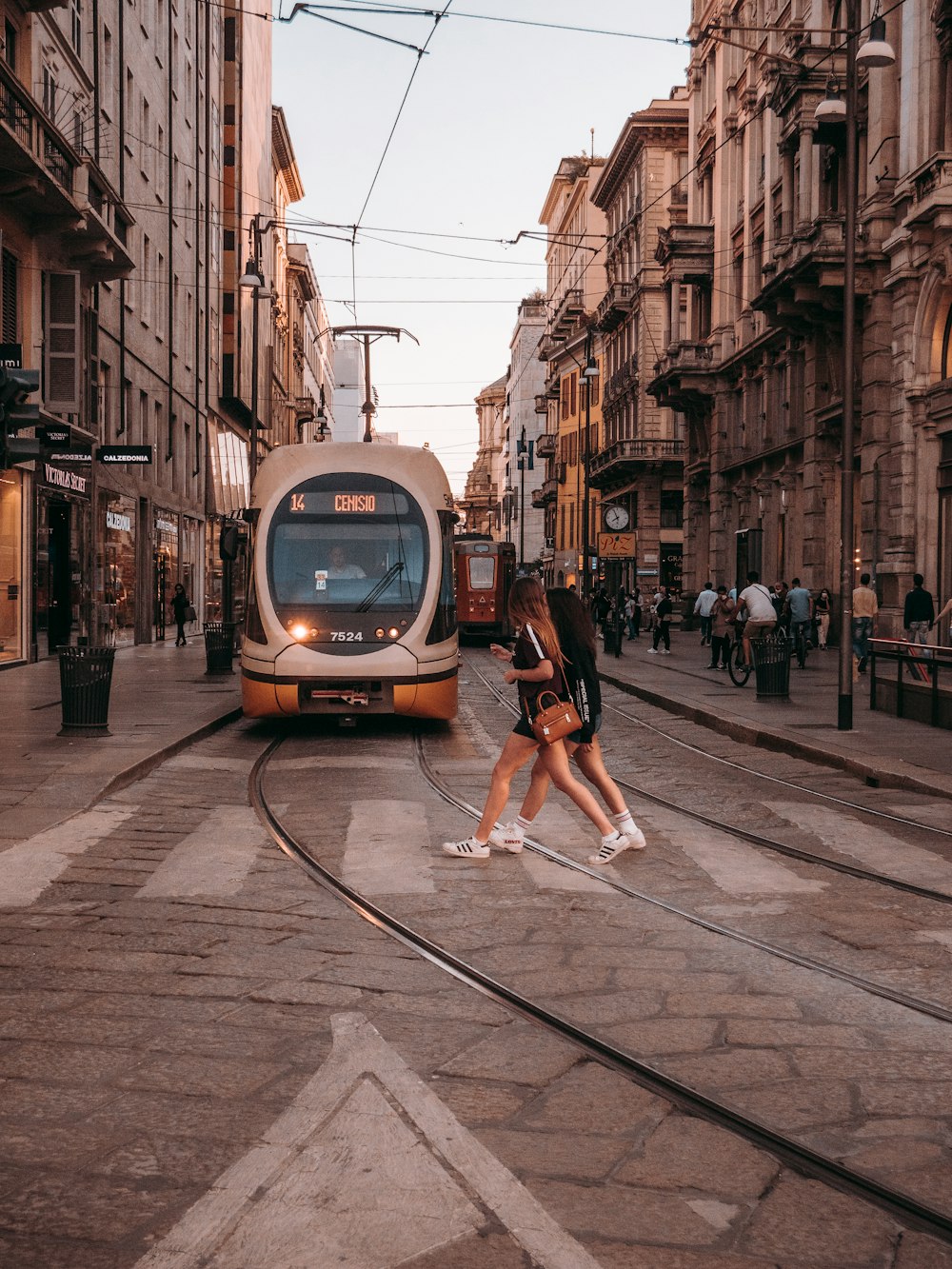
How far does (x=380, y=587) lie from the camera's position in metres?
15.0

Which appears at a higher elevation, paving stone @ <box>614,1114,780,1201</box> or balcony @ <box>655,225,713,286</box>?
balcony @ <box>655,225,713,286</box>

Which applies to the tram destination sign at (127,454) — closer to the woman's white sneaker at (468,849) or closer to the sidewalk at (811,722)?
the sidewalk at (811,722)

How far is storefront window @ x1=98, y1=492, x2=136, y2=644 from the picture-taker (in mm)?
30438

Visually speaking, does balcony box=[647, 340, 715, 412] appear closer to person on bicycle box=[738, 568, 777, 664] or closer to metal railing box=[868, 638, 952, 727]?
person on bicycle box=[738, 568, 777, 664]

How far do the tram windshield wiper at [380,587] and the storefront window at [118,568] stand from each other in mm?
15284

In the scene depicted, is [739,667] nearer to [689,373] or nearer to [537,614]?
[537,614]

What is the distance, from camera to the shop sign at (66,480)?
25202mm

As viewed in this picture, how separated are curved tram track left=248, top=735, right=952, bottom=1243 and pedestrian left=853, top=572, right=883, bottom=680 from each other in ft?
55.9

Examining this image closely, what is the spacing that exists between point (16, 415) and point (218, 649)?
42.2 ft

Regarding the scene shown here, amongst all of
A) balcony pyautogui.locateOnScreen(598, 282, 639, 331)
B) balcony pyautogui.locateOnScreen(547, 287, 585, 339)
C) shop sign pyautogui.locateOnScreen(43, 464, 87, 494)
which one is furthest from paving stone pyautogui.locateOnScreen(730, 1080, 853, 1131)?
balcony pyautogui.locateOnScreen(547, 287, 585, 339)

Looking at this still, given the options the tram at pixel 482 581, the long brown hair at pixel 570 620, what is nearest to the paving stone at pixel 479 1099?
the long brown hair at pixel 570 620

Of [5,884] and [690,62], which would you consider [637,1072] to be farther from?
[690,62]

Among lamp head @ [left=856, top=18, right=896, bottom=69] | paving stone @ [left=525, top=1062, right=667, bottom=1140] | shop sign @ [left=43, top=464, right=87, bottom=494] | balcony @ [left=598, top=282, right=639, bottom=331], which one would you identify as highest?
balcony @ [left=598, top=282, right=639, bottom=331]

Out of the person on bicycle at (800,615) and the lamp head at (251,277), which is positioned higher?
the lamp head at (251,277)
